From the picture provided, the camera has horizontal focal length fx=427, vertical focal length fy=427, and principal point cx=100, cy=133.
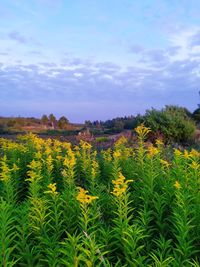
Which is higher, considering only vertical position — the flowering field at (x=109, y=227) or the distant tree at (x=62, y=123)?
the distant tree at (x=62, y=123)

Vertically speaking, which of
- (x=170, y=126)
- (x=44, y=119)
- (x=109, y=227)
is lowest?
(x=109, y=227)

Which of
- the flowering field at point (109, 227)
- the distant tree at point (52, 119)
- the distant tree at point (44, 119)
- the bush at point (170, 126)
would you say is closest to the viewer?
the flowering field at point (109, 227)

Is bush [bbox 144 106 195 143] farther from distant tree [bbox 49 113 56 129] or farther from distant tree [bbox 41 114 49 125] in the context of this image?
distant tree [bbox 41 114 49 125]

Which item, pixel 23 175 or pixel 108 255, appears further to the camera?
pixel 23 175

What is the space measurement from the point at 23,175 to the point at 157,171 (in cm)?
243

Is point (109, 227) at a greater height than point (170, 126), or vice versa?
point (170, 126)

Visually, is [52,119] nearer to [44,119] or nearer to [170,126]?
[44,119]

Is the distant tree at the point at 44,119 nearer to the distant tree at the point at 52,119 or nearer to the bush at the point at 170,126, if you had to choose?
the distant tree at the point at 52,119

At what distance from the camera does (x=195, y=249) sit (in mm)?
3506

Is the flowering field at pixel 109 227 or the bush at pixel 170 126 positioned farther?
the bush at pixel 170 126

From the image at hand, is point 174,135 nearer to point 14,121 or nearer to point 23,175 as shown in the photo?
point 23,175

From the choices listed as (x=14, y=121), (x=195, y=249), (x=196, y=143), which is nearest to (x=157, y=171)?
(x=195, y=249)

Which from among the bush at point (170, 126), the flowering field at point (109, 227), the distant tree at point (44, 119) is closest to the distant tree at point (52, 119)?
the distant tree at point (44, 119)

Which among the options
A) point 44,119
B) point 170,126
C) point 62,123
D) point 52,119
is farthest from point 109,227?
point 44,119
